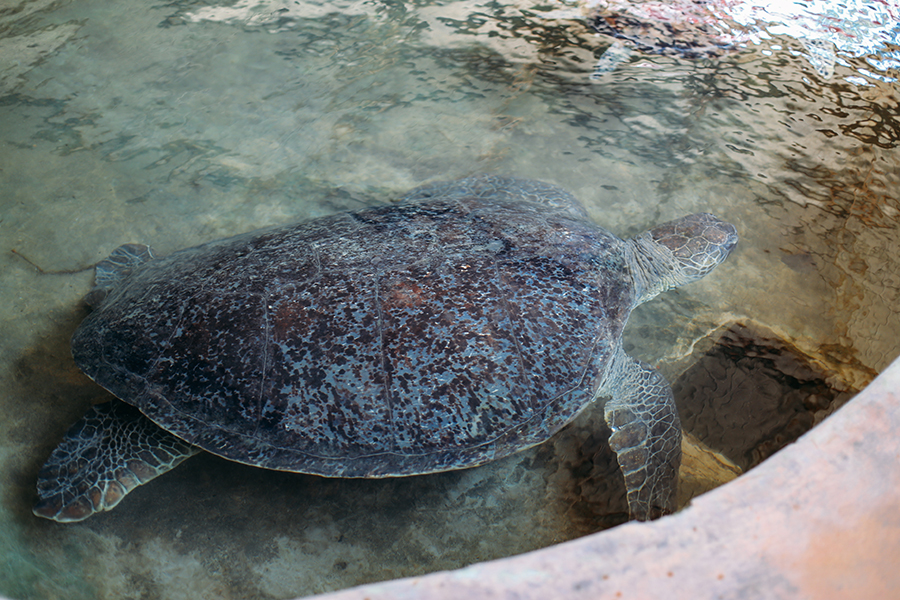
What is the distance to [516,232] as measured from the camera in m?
2.26

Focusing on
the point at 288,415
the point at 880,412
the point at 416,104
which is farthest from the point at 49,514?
the point at 416,104

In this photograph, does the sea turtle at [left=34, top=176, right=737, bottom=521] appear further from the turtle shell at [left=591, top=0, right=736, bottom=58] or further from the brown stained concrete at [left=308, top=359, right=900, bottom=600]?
the turtle shell at [left=591, top=0, right=736, bottom=58]

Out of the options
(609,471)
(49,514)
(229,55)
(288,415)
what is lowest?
(609,471)

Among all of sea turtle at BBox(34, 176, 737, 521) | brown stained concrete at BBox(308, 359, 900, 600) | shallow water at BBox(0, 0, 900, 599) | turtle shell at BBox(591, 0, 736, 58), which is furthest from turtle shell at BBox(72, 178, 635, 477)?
turtle shell at BBox(591, 0, 736, 58)

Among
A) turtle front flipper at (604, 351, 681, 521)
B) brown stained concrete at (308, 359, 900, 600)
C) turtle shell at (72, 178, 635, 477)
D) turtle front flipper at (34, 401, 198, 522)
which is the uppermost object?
brown stained concrete at (308, 359, 900, 600)

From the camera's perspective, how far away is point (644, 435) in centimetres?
206

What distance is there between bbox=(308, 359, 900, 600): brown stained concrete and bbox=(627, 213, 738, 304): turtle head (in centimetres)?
150

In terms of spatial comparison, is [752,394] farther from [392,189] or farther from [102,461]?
[102,461]

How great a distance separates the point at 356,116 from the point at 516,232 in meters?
1.88

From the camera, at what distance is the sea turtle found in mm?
1805

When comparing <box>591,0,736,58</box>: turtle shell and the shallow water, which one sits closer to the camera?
the shallow water

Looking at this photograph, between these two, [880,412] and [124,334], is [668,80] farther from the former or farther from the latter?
[124,334]

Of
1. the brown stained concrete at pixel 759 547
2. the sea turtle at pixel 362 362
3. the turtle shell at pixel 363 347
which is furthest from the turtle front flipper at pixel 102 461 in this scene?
the brown stained concrete at pixel 759 547

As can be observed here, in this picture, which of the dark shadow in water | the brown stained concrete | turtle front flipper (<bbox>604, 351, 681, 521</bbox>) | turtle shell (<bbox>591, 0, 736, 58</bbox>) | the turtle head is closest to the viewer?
the brown stained concrete
